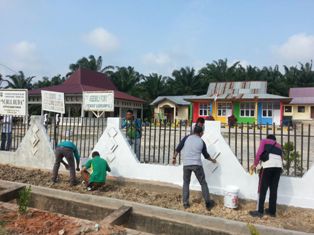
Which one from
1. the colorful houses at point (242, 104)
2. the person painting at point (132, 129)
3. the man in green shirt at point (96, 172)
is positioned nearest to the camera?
the man in green shirt at point (96, 172)

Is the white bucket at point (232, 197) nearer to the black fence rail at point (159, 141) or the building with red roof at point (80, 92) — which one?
the black fence rail at point (159, 141)

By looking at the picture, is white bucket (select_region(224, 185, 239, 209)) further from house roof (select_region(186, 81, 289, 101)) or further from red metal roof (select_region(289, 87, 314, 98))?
red metal roof (select_region(289, 87, 314, 98))

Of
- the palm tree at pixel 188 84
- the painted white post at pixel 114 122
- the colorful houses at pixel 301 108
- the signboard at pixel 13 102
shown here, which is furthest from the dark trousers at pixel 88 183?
the palm tree at pixel 188 84

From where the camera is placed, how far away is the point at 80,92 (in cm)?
2894

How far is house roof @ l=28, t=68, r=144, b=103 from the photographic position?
30.7 m

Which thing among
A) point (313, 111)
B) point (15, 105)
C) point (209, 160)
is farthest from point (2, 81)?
point (209, 160)

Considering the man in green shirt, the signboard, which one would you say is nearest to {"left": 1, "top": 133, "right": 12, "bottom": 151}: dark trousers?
the signboard

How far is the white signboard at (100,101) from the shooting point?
9.28 metres

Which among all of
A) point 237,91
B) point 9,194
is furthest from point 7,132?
point 237,91

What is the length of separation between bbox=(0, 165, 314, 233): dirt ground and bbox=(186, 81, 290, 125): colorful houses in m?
24.5

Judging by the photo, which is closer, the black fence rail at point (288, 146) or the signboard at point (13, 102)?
the black fence rail at point (288, 146)

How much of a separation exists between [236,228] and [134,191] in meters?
2.71

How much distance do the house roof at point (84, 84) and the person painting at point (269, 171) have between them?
25.2 metres

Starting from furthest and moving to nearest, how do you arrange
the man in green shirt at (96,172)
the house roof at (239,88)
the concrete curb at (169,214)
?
the house roof at (239,88) < the man in green shirt at (96,172) < the concrete curb at (169,214)
